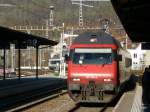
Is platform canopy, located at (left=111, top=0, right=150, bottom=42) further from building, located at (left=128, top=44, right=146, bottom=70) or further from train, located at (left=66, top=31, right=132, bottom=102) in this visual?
building, located at (left=128, top=44, right=146, bottom=70)

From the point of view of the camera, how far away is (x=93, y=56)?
2136 centimetres

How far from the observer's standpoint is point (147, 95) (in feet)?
68.5

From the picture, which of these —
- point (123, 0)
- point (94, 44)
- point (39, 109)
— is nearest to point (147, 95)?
point (94, 44)

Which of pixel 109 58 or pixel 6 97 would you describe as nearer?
pixel 109 58

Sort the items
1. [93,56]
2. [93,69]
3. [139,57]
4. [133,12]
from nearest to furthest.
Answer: [133,12] < [93,69] < [93,56] < [139,57]

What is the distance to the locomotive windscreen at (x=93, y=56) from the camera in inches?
837

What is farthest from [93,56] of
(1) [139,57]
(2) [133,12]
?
(1) [139,57]

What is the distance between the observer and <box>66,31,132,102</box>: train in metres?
20.8

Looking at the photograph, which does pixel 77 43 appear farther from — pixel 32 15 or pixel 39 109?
pixel 32 15

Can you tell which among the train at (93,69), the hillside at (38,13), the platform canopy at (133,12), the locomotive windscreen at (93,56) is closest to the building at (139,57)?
the hillside at (38,13)

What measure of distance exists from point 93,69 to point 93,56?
24.5 inches

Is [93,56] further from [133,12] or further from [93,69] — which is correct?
[133,12]

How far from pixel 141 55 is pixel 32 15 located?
55.7 metres

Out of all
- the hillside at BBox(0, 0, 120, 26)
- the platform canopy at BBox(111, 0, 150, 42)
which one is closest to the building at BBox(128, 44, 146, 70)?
the hillside at BBox(0, 0, 120, 26)
